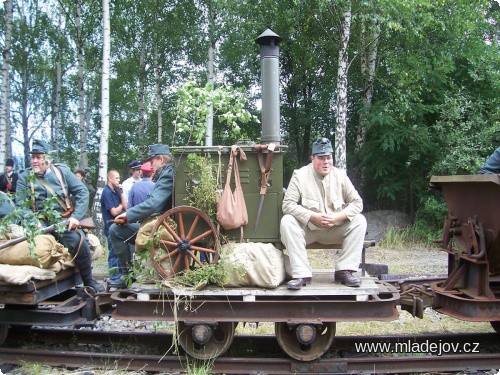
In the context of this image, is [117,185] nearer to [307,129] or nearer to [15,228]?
[15,228]

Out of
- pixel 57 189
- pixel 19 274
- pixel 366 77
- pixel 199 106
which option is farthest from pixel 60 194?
pixel 366 77

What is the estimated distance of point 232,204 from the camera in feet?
15.4

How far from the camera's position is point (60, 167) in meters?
5.71

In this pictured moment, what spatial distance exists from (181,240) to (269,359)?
1.49 meters

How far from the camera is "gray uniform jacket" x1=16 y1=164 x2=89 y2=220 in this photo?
545cm

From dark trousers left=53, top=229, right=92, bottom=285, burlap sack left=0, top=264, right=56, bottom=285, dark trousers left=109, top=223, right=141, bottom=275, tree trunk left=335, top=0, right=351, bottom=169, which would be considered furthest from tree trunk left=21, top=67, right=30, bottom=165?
burlap sack left=0, top=264, right=56, bottom=285

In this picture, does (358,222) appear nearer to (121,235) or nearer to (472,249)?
(472,249)

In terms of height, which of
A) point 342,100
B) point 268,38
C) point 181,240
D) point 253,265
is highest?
point 342,100

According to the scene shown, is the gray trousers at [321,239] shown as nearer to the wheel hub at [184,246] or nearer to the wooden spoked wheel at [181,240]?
the wooden spoked wheel at [181,240]

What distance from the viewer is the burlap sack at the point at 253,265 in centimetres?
461

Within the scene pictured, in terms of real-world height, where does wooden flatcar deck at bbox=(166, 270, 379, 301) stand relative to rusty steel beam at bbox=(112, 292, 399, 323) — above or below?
above

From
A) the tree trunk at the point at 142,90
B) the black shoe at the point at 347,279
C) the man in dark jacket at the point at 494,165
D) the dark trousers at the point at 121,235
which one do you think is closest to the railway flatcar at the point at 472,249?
the man in dark jacket at the point at 494,165

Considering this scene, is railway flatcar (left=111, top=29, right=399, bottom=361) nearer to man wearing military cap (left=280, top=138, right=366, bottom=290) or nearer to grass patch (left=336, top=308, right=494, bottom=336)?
man wearing military cap (left=280, top=138, right=366, bottom=290)

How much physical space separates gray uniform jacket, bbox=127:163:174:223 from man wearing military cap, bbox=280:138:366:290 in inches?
50.2
